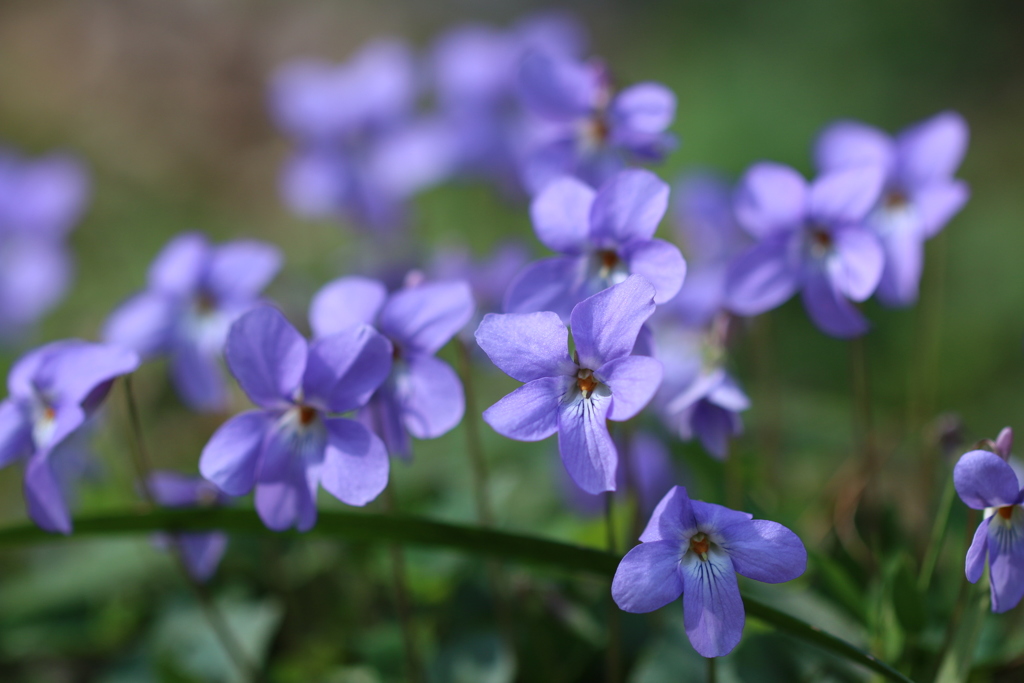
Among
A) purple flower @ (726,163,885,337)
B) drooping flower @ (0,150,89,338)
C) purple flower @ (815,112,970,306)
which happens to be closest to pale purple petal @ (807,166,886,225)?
purple flower @ (726,163,885,337)

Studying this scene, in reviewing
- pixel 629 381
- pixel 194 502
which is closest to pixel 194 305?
pixel 194 502

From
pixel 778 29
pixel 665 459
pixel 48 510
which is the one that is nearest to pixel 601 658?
pixel 665 459

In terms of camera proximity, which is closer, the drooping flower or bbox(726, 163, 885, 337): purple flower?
bbox(726, 163, 885, 337): purple flower

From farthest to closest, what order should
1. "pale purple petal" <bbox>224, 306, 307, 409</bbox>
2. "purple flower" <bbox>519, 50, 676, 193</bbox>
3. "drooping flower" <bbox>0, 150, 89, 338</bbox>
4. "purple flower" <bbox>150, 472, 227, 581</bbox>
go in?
"drooping flower" <bbox>0, 150, 89, 338</bbox> → "purple flower" <bbox>150, 472, 227, 581</bbox> → "purple flower" <bbox>519, 50, 676, 193</bbox> → "pale purple petal" <bbox>224, 306, 307, 409</bbox>

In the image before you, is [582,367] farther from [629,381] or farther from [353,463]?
[353,463]

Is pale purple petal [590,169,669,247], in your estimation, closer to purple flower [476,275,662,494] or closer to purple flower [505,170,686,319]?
purple flower [505,170,686,319]

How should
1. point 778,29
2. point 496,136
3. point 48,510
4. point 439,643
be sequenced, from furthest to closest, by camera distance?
point 778,29, point 496,136, point 439,643, point 48,510

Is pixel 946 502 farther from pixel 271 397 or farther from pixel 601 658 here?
pixel 271 397
